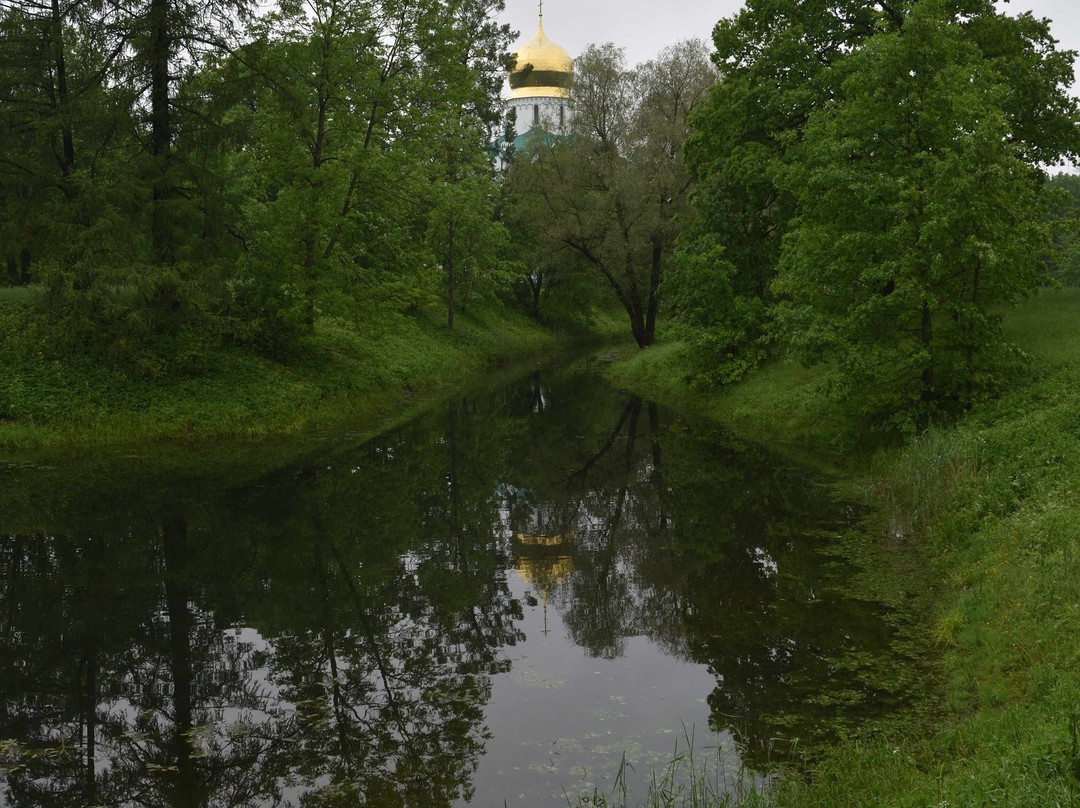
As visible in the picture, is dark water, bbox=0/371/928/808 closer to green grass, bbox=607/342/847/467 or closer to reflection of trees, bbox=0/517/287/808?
reflection of trees, bbox=0/517/287/808

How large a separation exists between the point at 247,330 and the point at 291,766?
17.3 metres

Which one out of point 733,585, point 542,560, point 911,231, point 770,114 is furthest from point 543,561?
point 770,114

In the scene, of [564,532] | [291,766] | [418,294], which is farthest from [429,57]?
[291,766]

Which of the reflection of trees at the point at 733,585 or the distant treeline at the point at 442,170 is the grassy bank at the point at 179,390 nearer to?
the distant treeline at the point at 442,170

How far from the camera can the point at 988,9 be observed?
2297 centimetres

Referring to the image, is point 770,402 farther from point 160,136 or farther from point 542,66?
point 542,66

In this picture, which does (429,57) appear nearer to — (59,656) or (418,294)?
(418,294)

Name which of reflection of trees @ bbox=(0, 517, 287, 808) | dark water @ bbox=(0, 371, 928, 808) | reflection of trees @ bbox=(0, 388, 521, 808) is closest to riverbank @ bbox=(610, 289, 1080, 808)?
dark water @ bbox=(0, 371, 928, 808)

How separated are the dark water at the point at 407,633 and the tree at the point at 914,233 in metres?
2.90

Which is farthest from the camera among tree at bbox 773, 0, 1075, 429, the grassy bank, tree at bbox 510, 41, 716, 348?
tree at bbox 510, 41, 716, 348

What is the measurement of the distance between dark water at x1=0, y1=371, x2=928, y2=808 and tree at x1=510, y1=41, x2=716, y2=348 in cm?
2101

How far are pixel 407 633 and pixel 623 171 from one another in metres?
30.5

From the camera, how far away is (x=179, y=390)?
2105 centimetres

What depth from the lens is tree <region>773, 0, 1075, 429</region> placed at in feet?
50.6
